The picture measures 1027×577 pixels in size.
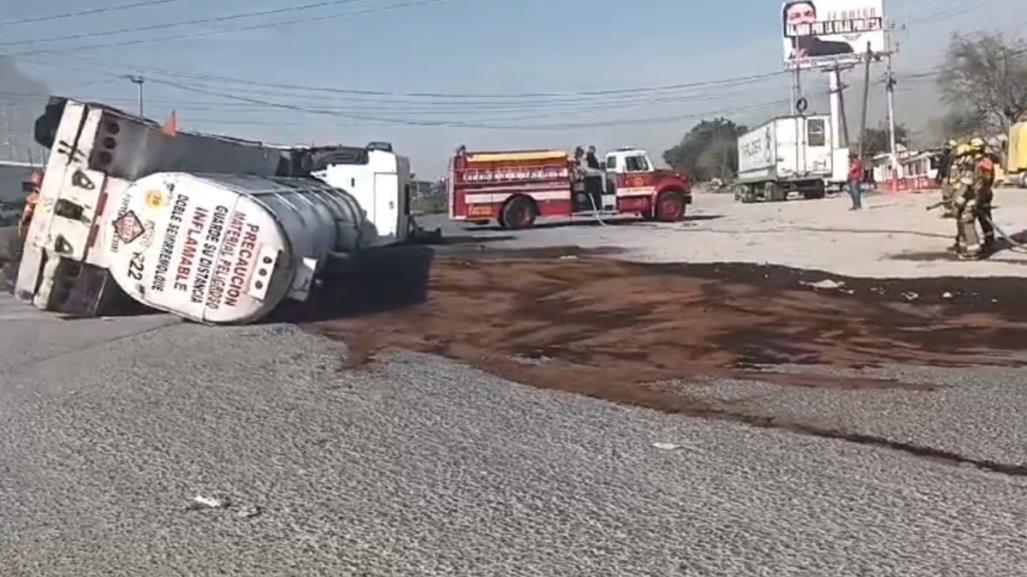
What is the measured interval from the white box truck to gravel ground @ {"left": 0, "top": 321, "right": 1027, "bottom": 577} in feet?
172

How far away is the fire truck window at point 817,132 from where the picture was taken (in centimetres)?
Result: 5928

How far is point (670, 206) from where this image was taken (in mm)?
40312

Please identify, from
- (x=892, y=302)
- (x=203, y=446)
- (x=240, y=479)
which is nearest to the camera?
(x=240, y=479)

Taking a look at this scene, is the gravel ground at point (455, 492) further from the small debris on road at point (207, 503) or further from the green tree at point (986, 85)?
the green tree at point (986, 85)

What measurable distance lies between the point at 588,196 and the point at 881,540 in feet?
113

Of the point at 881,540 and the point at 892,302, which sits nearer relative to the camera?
the point at 881,540

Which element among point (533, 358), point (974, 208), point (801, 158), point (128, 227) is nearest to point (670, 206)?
point (974, 208)

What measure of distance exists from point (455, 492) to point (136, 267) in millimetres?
8113

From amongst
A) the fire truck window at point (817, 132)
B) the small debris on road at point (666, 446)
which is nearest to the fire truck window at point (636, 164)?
the fire truck window at point (817, 132)

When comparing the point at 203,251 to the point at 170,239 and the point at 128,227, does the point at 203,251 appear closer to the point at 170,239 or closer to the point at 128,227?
the point at 170,239

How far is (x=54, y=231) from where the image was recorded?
1377 centimetres

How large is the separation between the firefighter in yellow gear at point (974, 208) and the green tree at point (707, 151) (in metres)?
98.9

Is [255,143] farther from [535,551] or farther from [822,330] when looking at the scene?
[535,551]

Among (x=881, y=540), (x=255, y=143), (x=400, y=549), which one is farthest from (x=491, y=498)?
(x=255, y=143)
